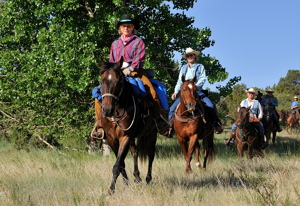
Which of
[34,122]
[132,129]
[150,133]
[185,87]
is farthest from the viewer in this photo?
[34,122]

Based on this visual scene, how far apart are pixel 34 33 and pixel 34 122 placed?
3.66m

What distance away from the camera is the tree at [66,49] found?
1161 centimetres

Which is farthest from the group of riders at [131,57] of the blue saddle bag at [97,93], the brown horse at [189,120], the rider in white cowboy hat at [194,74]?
the rider in white cowboy hat at [194,74]

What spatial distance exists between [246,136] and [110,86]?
22.7ft

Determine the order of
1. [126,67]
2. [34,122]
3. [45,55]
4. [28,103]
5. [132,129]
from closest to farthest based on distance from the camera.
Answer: [132,129] < [126,67] < [45,55] < [28,103] < [34,122]

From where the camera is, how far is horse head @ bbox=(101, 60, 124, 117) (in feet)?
16.6

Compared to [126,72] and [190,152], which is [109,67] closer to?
[126,72]

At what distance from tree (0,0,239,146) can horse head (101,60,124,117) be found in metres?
5.97

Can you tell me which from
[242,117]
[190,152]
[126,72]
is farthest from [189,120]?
[126,72]

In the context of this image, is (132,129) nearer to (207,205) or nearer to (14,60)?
(207,205)

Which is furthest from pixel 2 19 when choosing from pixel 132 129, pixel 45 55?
pixel 132 129

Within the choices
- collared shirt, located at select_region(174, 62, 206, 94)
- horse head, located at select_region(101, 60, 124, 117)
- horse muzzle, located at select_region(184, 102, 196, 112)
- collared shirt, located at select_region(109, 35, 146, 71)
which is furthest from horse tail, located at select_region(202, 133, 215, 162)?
horse head, located at select_region(101, 60, 124, 117)

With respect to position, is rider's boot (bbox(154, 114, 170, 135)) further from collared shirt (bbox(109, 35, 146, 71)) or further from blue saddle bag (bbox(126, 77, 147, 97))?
collared shirt (bbox(109, 35, 146, 71))

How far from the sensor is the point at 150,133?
25.2 ft
